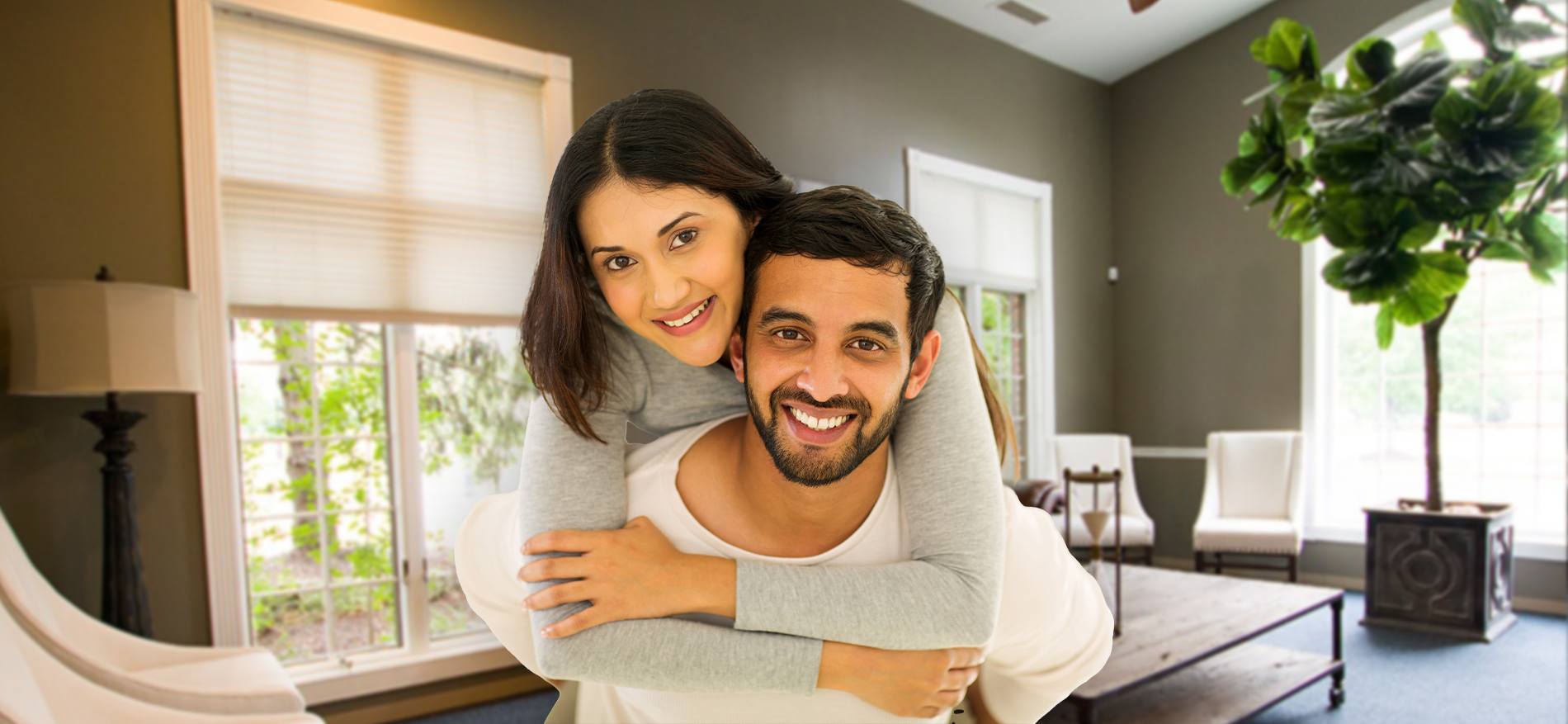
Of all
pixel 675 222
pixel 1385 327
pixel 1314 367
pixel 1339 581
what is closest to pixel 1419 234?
pixel 1385 327

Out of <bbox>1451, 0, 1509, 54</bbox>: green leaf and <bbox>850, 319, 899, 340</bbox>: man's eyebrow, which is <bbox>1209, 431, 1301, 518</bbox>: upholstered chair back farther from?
<bbox>850, 319, 899, 340</bbox>: man's eyebrow

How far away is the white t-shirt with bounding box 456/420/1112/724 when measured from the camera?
2.15 feet

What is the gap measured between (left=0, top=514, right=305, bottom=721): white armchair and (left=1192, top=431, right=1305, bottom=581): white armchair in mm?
4805

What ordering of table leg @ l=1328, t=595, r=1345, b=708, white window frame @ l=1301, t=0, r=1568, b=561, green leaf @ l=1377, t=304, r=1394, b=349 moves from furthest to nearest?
1. white window frame @ l=1301, t=0, r=1568, b=561
2. green leaf @ l=1377, t=304, r=1394, b=349
3. table leg @ l=1328, t=595, r=1345, b=708

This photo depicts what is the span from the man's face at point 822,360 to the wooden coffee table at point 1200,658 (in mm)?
1889

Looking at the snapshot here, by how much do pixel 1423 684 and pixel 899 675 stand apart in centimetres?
398

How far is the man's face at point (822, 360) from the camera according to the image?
0.56 metres

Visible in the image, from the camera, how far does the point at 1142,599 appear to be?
324 cm

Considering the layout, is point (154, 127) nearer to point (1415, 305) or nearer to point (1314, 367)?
point (1415, 305)

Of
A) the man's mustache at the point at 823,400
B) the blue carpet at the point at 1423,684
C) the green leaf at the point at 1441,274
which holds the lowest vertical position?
the blue carpet at the point at 1423,684

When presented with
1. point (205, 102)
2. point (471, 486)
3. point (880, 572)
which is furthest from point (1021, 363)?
point (880, 572)

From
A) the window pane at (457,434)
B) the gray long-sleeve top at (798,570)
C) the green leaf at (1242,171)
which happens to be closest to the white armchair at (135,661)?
the window pane at (457,434)

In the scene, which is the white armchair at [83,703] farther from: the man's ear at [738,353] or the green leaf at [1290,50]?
the green leaf at [1290,50]

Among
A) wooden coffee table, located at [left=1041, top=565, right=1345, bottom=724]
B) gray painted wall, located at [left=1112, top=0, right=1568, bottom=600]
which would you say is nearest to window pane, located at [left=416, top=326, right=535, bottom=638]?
wooden coffee table, located at [left=1041, top=565, right=1345, bottom=724]
